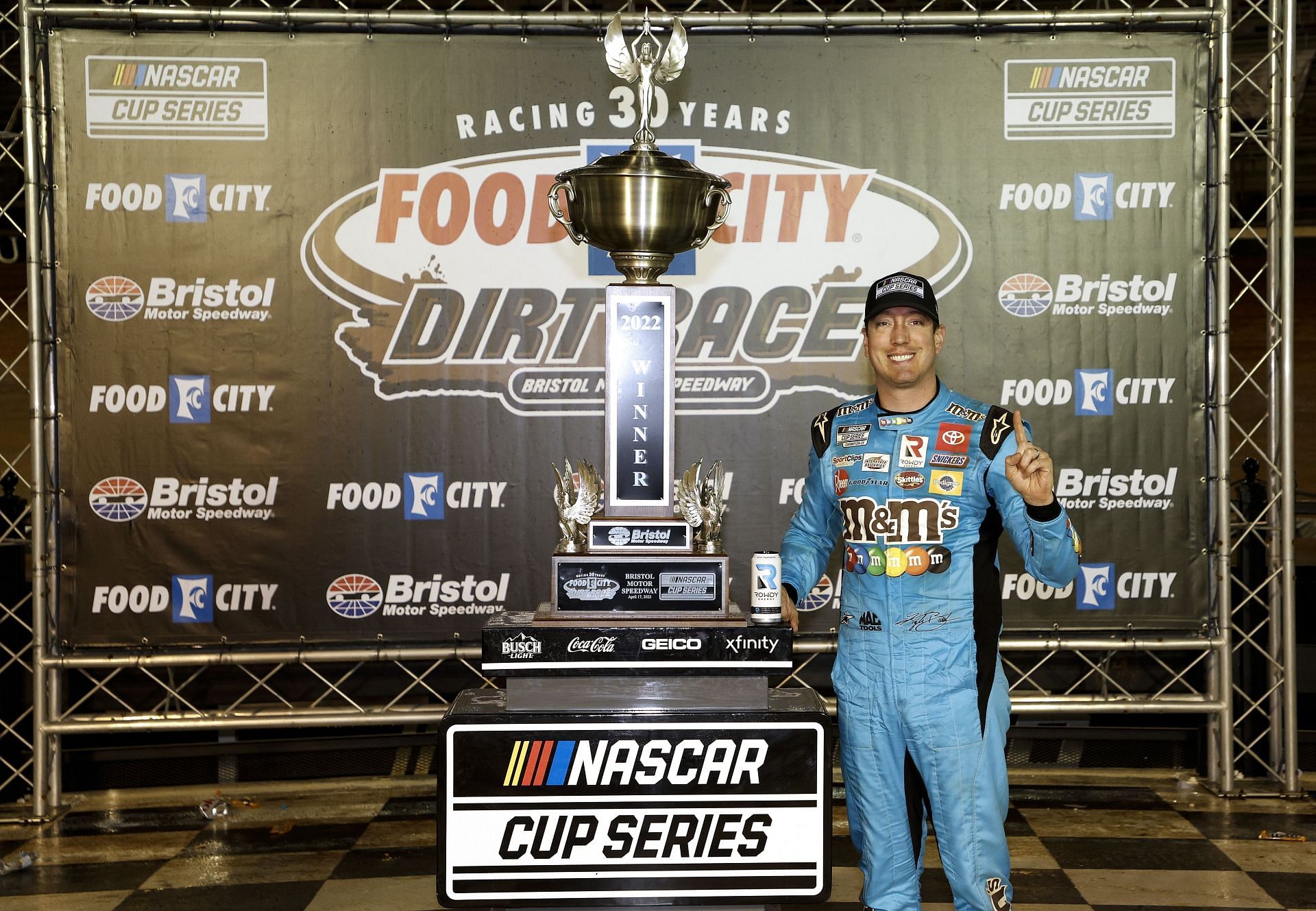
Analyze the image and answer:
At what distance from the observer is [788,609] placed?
2.76 metres

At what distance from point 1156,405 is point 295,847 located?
11.0 feet

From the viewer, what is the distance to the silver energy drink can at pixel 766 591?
265 cm

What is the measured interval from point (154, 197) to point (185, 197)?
0.34ft

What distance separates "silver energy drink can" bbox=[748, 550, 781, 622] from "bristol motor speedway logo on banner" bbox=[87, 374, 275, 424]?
7.56 ft

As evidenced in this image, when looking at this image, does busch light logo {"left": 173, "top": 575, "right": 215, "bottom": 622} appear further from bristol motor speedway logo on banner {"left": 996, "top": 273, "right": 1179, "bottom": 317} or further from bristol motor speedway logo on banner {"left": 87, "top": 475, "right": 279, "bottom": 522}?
bristol motor speedway logo on banner {"left": 996, "top": 273, "right": 1179, "bottom": 317}

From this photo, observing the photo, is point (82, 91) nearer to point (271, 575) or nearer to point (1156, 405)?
point (271, 575)

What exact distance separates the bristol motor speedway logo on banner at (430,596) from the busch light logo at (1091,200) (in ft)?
8.02

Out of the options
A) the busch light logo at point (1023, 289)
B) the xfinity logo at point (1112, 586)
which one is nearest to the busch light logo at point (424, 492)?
the busch light logo at point (1023, 289)

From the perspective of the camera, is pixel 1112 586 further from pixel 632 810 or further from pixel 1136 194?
pixel 632 810

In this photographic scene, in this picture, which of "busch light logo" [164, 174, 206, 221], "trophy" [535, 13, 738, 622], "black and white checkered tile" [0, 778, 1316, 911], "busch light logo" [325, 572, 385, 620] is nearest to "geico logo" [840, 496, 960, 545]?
"trophy" [535, 13, 738, 622]

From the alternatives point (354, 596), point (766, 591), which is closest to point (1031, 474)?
point (766, 591)

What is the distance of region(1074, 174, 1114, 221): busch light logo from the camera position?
4.31 metres

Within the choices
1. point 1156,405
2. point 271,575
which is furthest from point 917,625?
point 271,575

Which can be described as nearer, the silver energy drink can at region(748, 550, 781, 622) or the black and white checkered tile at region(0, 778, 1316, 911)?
the silver energy drink can at region(748, 550, 781, 622)
